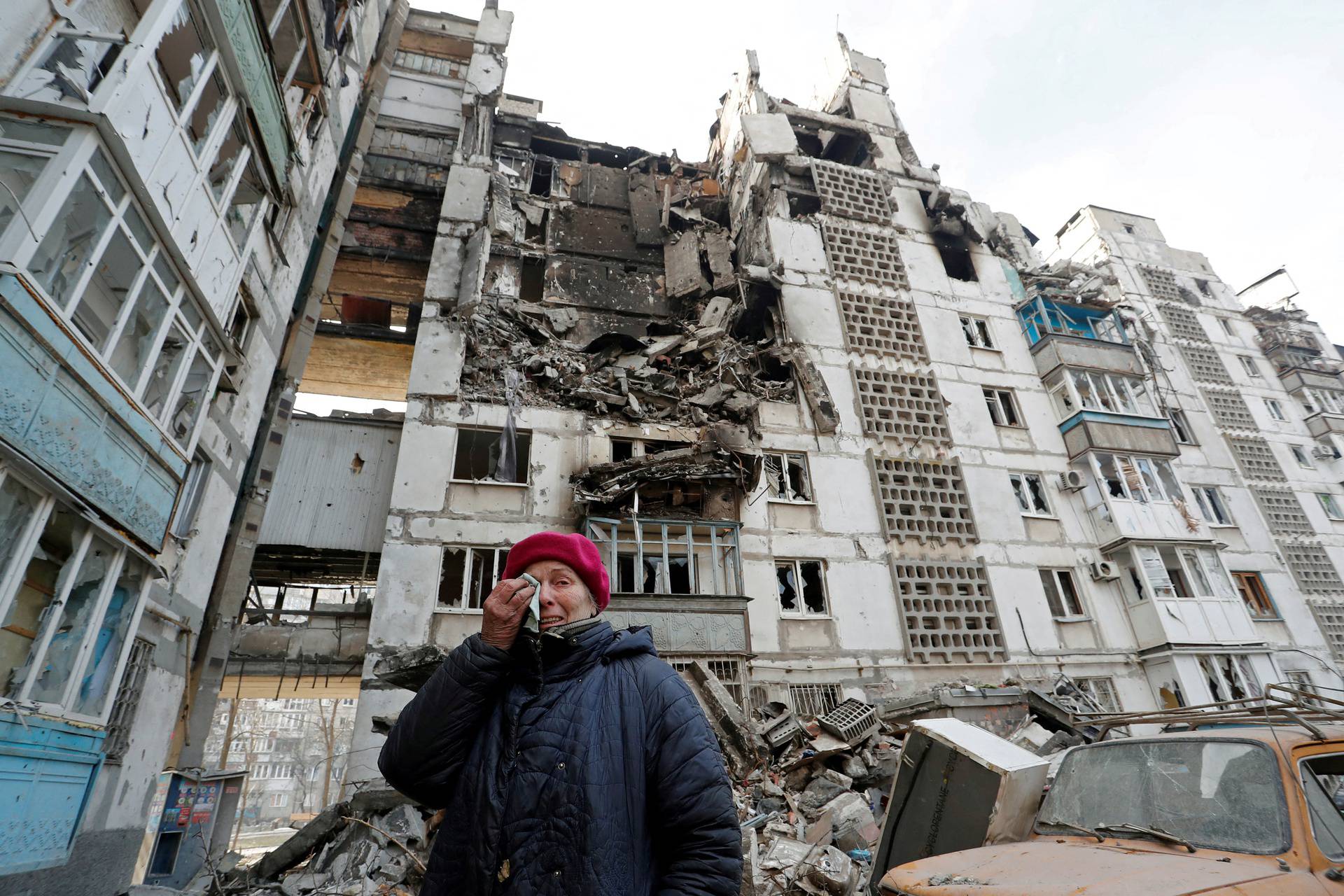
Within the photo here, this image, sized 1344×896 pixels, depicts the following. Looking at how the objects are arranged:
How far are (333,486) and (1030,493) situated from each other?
18.4m

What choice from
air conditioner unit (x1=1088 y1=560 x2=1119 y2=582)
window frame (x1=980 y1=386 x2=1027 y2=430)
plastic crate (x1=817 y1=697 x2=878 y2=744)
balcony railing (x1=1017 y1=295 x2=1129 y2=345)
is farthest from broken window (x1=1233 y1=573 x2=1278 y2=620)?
plastic crate (x1=817 y1=697 x2=878 y2=744)

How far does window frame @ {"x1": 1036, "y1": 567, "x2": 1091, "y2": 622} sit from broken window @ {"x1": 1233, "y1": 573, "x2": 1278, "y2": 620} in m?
7.92

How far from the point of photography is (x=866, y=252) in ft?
65.7

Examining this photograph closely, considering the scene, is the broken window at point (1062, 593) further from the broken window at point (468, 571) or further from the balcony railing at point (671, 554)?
the broken window at point (468, 571)

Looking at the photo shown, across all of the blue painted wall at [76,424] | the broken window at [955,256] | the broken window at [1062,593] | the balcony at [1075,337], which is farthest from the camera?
the broken window at [955,256]

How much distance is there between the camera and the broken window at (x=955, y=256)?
70.3ft

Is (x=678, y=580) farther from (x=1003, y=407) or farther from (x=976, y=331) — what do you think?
(x=976, y=331)

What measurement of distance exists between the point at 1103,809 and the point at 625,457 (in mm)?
11936

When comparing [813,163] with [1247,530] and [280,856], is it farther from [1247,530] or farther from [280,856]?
[280,856]

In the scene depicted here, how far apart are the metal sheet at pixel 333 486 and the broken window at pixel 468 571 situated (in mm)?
1650

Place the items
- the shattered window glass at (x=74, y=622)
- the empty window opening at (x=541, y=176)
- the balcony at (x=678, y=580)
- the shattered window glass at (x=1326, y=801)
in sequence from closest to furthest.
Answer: the shattered window glass at (x=1326, y=801) → the shattered window glass at (x=74, y=622) → the balcony at (x=678, y=580) → the empty window opening at (x=541, y=176)

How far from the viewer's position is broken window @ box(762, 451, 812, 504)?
15.3 metres

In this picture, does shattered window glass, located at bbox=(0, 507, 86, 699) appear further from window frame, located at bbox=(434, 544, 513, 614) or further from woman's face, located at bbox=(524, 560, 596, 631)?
window frame, located at bbox=(434, 544, 513, 614)

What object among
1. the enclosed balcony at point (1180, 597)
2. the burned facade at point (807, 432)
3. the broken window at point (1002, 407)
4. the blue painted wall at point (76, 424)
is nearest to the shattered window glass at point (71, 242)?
the blue painted wall at point (76, 424)
